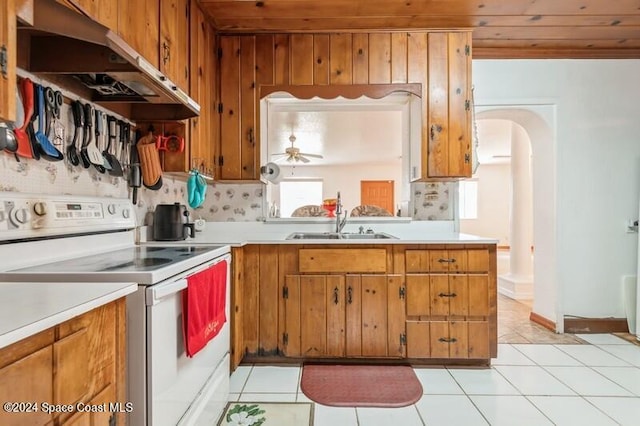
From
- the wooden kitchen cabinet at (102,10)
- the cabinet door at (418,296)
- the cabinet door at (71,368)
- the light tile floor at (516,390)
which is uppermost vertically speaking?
the wooden kitchen cabinet at (102,10)

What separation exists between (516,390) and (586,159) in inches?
85.2

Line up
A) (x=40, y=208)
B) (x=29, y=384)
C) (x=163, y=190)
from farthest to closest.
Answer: (x=163, y=190), (x=40, y=208), (x=29, y=384)

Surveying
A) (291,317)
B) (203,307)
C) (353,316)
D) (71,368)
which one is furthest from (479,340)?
(71,368)

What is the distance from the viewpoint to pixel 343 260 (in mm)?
2342

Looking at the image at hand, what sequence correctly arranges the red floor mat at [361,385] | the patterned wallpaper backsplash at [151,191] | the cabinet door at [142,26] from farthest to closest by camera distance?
the red floor mat at [361,385]
the cabinet door at [142,26]
the patterned wallpaper backsplash at [151,191]

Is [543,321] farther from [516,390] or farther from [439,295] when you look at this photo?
[439,295]

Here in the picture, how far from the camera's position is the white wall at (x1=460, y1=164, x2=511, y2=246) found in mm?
9031

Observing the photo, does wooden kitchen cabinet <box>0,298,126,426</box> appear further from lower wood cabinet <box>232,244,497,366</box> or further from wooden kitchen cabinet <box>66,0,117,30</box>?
lower wood cabinet <box>232,244,497,366</box>

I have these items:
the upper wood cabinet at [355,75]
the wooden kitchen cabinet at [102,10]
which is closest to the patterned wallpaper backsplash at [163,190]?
the upper wood cabinet at [355,75]

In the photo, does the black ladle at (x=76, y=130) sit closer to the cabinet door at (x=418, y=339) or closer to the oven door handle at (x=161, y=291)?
the oven door handle at (x=161, y=291)

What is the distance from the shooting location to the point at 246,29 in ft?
8.53

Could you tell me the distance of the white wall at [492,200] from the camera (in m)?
9.03

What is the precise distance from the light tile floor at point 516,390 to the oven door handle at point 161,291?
1070 mm

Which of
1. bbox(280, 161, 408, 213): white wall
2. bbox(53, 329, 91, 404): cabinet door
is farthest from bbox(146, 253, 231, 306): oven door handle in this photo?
bbox(280, 161, 408, 213): white wall
